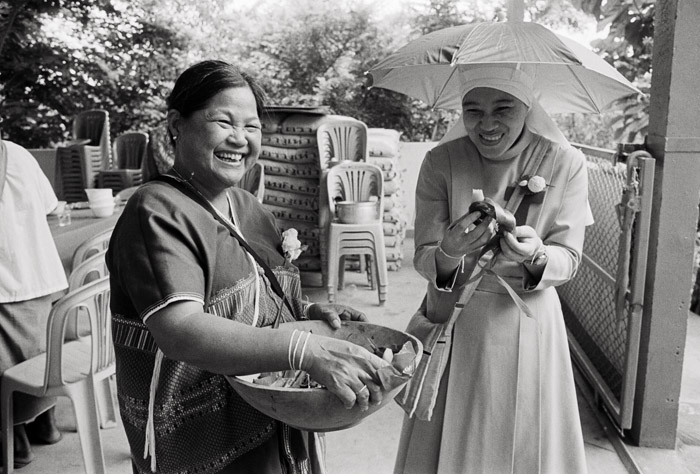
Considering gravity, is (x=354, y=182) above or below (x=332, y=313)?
above

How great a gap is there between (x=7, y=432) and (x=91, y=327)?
2.32 ft

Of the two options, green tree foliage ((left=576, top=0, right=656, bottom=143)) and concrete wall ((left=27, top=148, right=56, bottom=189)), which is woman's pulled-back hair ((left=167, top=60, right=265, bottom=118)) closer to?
green tree foliage ((left=576, top=0, right=656, bottom=143))

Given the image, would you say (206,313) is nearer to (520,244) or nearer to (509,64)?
(520,244)

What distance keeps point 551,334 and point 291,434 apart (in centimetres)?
101

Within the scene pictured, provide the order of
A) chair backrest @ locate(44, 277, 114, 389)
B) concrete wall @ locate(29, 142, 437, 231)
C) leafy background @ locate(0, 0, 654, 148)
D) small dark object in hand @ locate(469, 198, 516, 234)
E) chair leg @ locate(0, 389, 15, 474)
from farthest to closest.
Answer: leafy background @ locate(0, 0, 654, 148) → concrete wall @ locate(29, 142, 437, 231) → chair leg @ locate(0, 389, 15, 474) → chair backrest @ locate(44, 277, 114, 389) → small dark object in hand @ locate(469, 198, 516, 234)

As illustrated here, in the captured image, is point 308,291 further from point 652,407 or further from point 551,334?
point 551,334

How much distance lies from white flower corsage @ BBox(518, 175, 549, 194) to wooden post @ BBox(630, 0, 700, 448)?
4.15 ft

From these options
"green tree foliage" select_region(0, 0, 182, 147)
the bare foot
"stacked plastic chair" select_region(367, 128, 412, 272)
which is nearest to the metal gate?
"stacked plastic chair" select_region(367, 128, 412, 272)

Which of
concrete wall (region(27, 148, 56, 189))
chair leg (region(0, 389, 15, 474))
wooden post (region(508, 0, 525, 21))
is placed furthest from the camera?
concrete wall (region(27, 148, 56, 189))

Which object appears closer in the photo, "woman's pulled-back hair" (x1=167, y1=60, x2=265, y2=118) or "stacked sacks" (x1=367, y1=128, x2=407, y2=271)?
"woman's pulled-back hair" (x1=167, y1=60, x2=265, y2=118)

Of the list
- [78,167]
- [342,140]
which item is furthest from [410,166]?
[78,167]

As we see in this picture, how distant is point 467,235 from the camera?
69.7 inches

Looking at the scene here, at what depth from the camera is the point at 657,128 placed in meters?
2.90

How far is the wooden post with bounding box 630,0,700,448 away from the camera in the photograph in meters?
2.76
